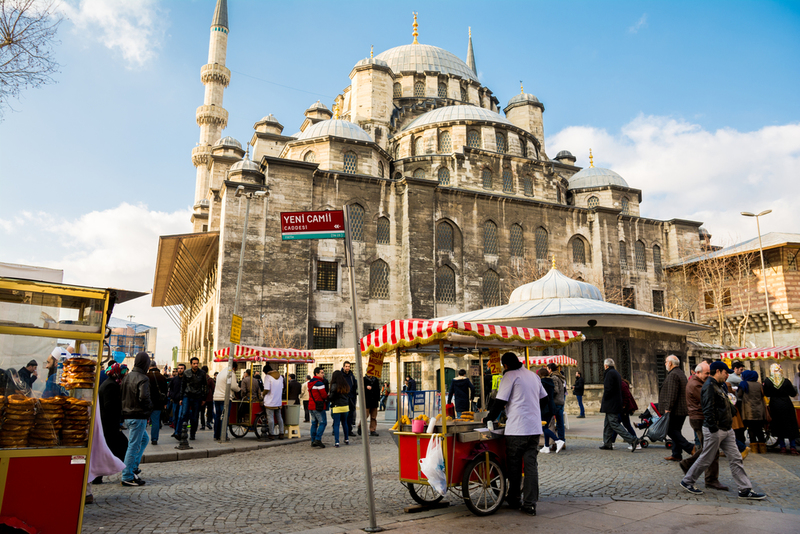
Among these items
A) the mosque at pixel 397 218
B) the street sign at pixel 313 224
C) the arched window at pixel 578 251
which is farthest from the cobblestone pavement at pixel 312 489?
the arched window at pixel 578 251

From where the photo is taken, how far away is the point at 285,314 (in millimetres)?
25953

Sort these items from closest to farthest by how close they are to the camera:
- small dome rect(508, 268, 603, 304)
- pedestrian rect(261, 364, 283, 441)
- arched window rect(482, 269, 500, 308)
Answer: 1. pedestrian rect(261, 364, 283, 441)
2. small dome rect(508, 268, 603, 304)
3. arched window rect(482, 269, 500, 308)

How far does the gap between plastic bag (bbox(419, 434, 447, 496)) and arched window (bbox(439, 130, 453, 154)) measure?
102 feet

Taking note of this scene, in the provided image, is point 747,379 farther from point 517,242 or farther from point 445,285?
point 517,242

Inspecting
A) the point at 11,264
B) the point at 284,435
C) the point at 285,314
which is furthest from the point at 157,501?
the point at 285,314

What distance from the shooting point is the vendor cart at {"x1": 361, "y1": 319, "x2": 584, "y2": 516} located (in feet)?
17.4

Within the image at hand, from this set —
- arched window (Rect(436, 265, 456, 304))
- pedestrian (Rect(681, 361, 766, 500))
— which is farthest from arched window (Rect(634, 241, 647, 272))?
pedestrian (Rect(681, 361, 766, 500))

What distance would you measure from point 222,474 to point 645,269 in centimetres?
3375

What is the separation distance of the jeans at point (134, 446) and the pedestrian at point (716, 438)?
6.50 meters

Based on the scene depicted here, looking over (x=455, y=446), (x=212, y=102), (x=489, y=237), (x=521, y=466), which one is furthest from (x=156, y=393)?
(x=212, y=102)

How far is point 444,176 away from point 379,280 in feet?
28.5

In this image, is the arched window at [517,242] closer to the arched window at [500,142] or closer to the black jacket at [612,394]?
the arched window at [500,142]

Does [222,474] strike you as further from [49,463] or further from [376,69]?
[376,69]

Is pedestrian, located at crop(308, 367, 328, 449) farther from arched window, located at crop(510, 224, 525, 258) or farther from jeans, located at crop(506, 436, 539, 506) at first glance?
arched window, located at crop(510, 224, 525, 258)
